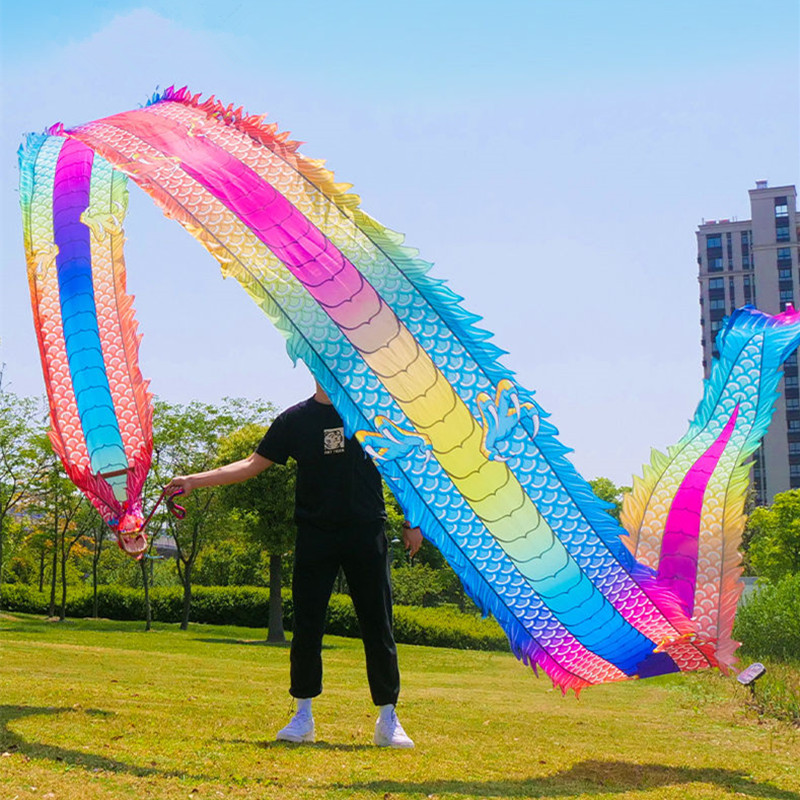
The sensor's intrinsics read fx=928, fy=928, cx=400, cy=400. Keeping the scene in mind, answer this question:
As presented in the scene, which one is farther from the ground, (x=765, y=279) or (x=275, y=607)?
(x=765, y=279)

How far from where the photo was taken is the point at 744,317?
5.90 meters

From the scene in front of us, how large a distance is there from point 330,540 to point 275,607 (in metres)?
19.7

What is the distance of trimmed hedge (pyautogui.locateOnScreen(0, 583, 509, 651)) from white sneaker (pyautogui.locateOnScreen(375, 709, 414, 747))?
2034 cm

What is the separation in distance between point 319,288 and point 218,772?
8.28 ft

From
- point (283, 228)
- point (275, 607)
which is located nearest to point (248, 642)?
point (275, 607)

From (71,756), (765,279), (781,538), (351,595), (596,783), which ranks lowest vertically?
(781,538)

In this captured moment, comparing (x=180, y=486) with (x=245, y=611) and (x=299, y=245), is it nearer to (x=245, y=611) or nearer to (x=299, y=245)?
(x=299, y=245)

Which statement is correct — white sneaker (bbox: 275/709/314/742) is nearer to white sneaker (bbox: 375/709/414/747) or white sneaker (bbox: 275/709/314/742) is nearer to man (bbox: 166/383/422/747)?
man (bbox: 166/383/422/747)

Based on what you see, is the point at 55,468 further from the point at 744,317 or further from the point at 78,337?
the point at 744,317

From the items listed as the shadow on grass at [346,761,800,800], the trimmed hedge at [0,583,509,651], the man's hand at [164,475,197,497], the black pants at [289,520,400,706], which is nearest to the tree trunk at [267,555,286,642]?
the trimmed hedge at [0,583,509,651]

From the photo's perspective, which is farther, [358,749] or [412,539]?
[412,539]

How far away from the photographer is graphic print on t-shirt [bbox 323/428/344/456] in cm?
550

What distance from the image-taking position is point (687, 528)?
5.46 m

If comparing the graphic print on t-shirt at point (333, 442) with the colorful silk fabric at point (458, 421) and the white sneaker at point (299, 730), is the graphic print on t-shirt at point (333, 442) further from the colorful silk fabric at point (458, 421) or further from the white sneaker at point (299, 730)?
the white sneaker at point (299, 730)
